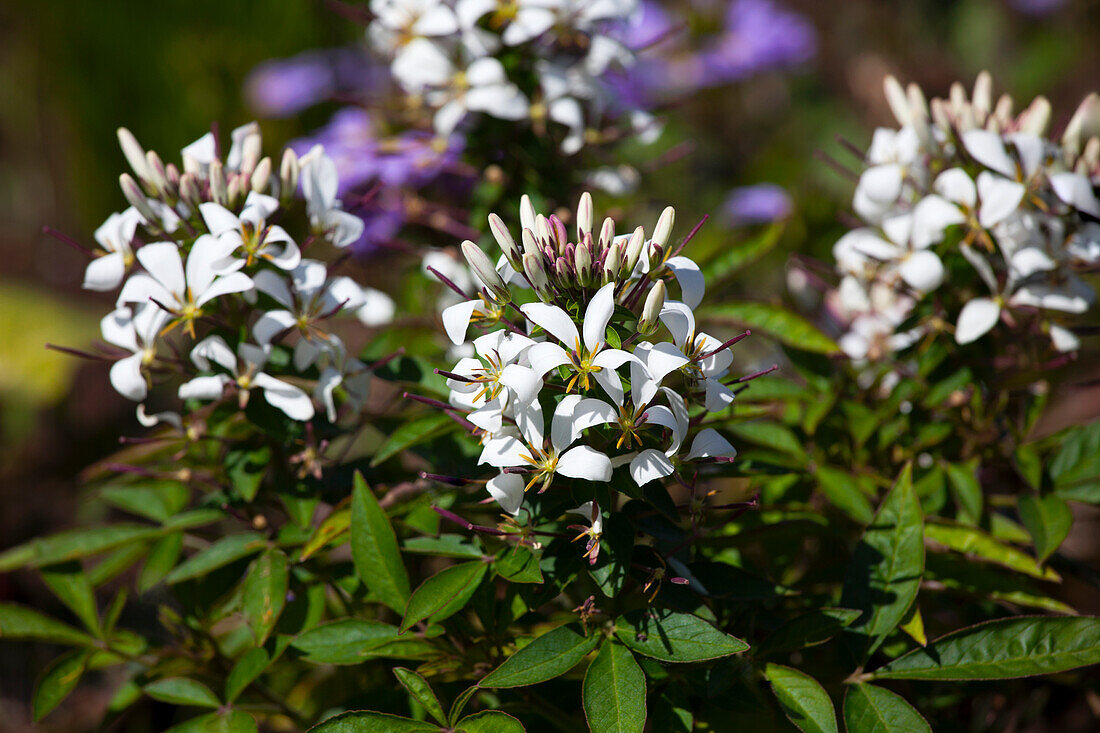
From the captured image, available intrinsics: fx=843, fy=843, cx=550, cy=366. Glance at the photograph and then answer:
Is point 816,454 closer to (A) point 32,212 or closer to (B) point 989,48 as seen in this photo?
(B) point 989,48

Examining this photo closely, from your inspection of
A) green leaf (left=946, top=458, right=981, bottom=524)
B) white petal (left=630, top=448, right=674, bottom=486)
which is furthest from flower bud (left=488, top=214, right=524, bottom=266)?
green leaf (left=946, top=458, right=981, bottom=524)

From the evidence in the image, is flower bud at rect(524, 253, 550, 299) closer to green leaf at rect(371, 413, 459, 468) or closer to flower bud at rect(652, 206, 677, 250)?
flower bud at rect(652, 206, 677, 250)

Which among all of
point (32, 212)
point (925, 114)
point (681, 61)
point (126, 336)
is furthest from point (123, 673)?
point (32, 212)

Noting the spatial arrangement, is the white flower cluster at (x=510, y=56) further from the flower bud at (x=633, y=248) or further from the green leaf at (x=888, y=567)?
the green leaf at (x=888, y=567)

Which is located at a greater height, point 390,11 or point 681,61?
point 390,11

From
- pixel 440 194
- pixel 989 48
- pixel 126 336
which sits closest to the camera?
pixel 126 336

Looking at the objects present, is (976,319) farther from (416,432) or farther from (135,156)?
(135,156)

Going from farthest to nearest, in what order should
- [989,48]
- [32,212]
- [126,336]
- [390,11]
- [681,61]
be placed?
[32,212], [989,48], [681,61], [390,11], [126,336]

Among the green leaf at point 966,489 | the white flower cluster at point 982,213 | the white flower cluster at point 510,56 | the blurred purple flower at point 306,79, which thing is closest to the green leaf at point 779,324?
the white flower cluster at point 982,213
